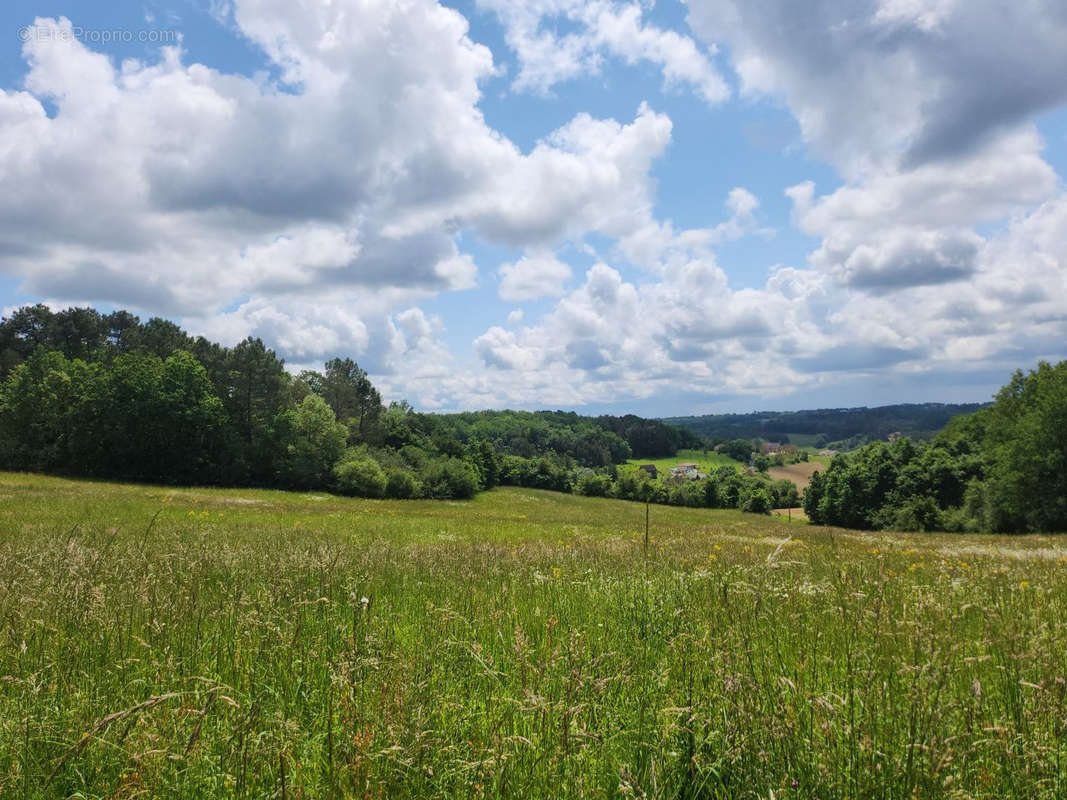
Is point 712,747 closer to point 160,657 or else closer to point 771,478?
point 160,657

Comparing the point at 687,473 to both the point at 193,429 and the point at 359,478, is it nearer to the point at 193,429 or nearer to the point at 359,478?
the point at 359,478

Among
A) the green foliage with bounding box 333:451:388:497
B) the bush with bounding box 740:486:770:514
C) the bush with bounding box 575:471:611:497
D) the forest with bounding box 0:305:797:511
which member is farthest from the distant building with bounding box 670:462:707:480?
the green foliage with bounding box 333:451:388:497

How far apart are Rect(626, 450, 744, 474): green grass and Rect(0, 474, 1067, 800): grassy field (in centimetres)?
14982

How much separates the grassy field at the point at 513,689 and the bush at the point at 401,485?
192 feet

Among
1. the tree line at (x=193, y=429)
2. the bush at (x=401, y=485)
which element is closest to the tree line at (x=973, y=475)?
the tree line at (x=193, y=429)

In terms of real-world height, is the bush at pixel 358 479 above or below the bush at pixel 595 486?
above

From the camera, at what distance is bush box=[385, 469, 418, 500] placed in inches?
2508

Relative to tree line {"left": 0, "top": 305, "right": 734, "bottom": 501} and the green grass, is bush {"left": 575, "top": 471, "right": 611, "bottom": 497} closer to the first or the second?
tree line {"left": 0, "top": 305, "right": 734, "bottom": 501}

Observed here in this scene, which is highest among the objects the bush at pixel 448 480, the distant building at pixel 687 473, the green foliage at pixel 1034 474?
the green foliage at pixel 1034 474

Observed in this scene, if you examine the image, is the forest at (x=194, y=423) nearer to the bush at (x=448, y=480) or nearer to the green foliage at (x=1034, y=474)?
the bush at (x=448, y=480)

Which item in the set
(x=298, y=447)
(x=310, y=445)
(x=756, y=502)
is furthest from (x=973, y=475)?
(x=298, y=447)

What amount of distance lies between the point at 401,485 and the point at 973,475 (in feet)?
217

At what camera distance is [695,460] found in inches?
6713

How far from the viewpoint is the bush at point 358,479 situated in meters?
58.6
